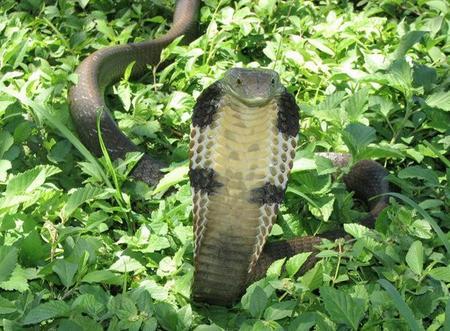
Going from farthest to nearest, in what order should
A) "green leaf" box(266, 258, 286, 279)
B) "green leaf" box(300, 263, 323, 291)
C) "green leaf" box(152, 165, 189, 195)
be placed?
"green leaf" box(152, 165, 189, 195)
"green leaf" box(266, 258, 286, 279)
"green leaf" box(300, 263, 323, 291)

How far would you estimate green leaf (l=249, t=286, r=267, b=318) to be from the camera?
2.71 metres

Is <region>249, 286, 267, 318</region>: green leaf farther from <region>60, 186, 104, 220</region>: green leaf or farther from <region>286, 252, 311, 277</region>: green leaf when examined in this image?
<region>60, 186, 104, 220</region>: green leaf

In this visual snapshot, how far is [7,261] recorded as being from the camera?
2756 mm

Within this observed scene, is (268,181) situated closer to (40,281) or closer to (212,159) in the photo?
(212,159)

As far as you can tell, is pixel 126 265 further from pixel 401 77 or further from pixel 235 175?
pixel 401 77

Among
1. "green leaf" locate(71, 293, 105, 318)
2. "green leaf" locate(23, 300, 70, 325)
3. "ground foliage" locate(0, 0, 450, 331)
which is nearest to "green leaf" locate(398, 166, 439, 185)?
"ground foliage" locate(0, 0, 450, 331)

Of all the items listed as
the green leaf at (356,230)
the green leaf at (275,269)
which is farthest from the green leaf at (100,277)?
the green leaf at (356,230)

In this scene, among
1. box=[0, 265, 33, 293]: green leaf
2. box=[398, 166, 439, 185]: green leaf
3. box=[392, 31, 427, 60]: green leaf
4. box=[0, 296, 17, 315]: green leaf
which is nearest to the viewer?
box=[0, 296, 17, 315]: green leaf

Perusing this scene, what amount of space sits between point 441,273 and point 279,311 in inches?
22.5

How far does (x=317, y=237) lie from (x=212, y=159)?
2.14 feet

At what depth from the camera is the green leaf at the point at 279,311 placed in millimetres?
2697

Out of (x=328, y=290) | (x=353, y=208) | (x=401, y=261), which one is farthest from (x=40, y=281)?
(x=353, y=208)

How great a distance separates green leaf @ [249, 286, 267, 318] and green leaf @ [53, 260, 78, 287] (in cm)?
58

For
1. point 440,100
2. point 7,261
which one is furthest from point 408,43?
point 7,261
